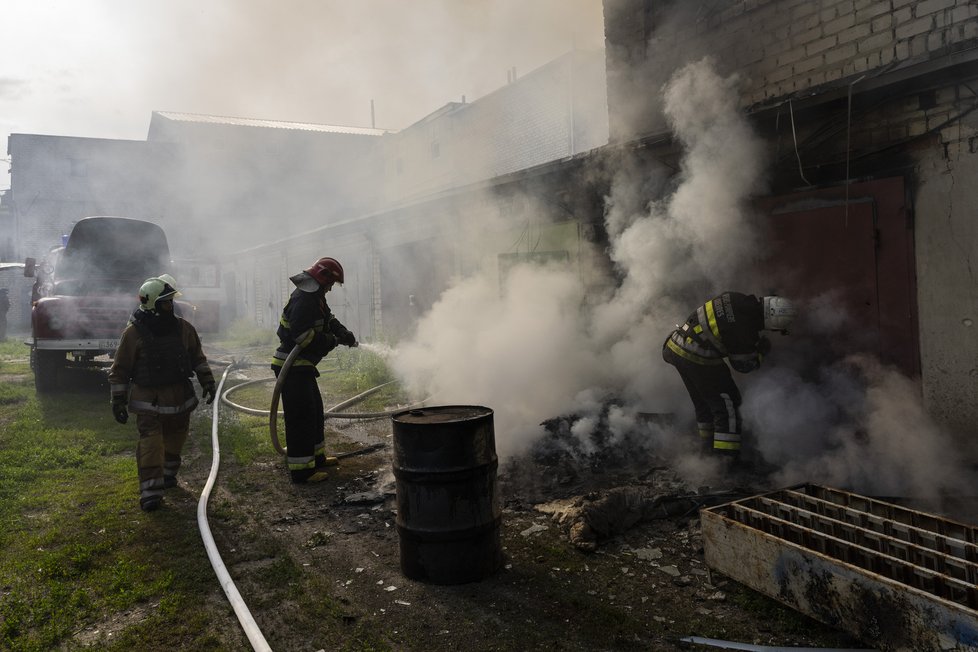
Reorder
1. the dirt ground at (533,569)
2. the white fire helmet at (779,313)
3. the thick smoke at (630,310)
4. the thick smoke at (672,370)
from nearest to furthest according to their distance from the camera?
1. the dirt ground at (533,569)
2. the white fire helmet at (779,313)
3. the thick smoke at (672,370)
4. the thick smoke at (630,310)

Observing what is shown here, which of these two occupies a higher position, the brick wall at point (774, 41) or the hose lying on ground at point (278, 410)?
the brick wall at point (774, 41)

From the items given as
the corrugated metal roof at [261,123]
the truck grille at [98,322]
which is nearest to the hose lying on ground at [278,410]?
the truck grille at [98,322]

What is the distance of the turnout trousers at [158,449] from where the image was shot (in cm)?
489

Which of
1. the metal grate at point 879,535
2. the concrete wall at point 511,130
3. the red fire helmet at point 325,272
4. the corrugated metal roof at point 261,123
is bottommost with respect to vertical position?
the metal grate at point 879,535

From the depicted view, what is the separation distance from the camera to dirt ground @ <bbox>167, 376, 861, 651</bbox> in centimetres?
299

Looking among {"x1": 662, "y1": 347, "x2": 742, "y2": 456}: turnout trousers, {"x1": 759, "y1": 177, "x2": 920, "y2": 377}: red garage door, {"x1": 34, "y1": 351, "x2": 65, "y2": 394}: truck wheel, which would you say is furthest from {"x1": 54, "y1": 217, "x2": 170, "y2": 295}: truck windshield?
{"x1": 759, "y1": 177, "x2": 920, "y2": 377}: red garage door

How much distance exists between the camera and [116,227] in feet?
36.6

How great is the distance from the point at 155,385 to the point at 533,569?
3.68m

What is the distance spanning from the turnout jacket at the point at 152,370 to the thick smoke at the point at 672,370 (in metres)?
3.08

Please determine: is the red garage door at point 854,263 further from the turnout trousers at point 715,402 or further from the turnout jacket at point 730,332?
the turnout trousers at point 715,402

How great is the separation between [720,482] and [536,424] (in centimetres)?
205

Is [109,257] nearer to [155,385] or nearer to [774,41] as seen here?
[155,385]

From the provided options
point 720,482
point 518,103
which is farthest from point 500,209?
point 518,103

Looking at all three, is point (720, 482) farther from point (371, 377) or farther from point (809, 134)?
point (371, 377)
